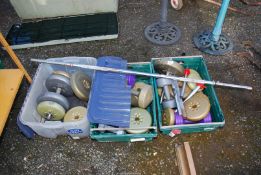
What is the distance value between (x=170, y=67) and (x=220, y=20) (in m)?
1.13

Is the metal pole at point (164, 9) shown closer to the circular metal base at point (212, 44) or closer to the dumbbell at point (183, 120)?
the circular metal base at point (212, 44)

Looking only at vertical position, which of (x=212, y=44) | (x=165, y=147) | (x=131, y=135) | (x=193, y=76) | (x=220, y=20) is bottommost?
(x=165, y=147)

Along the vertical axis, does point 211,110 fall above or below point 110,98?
below

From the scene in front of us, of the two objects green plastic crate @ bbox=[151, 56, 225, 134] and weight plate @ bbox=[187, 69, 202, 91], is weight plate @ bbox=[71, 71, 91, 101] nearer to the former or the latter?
green plastic crate @ bbox=[151, 56, 225, 134]

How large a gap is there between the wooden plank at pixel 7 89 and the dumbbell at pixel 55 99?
324mm

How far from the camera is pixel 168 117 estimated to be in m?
2.80

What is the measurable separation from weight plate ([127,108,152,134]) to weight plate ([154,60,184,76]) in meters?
0.56

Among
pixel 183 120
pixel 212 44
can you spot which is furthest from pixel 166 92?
pixel 212 44

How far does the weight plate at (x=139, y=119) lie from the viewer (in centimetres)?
274

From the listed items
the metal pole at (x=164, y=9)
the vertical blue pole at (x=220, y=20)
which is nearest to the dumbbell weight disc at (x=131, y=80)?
the metal pole at (x=164, y=9)

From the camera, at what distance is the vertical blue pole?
3.33 meters

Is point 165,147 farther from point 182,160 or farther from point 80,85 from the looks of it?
point 80,85

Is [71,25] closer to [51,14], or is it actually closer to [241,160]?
[51,14]

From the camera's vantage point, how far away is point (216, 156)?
2844 mm
